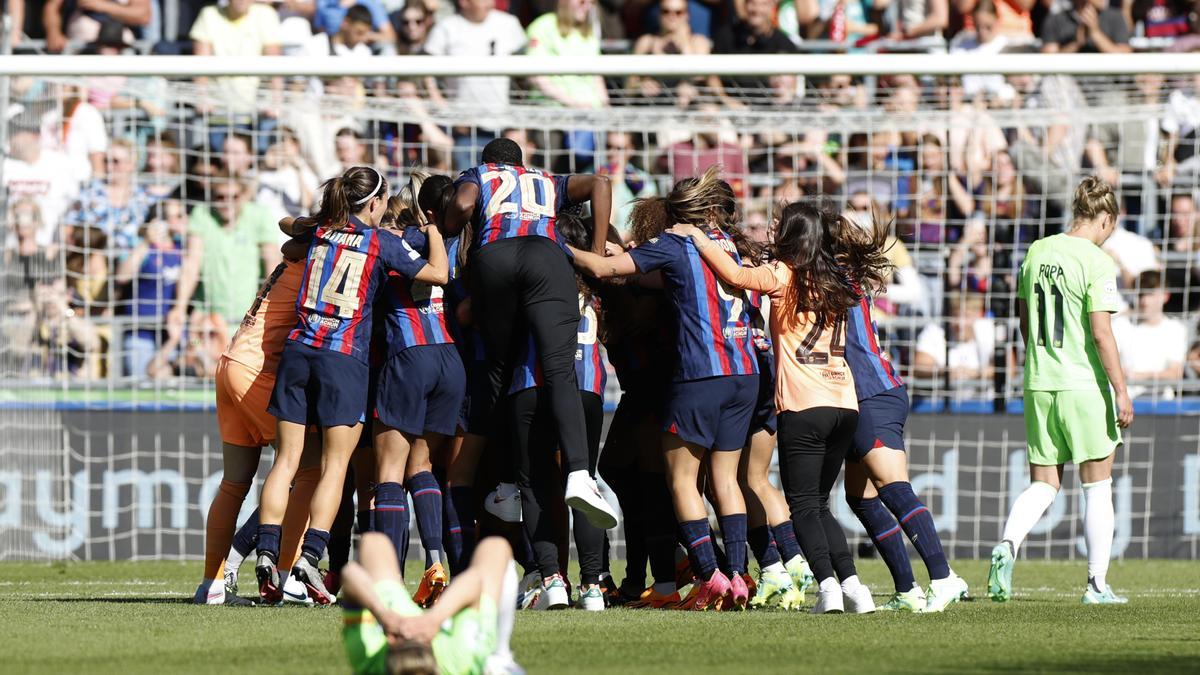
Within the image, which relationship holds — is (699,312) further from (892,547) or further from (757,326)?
(892,547)

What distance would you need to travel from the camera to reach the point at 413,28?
16266mm

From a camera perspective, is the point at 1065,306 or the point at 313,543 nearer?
the point at 313,543

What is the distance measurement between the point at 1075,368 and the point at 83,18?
11.1 metres

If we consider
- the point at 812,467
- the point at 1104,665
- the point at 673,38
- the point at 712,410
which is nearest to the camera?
the point at 1104,665

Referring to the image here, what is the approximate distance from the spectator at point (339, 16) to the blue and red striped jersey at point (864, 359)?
9.05m

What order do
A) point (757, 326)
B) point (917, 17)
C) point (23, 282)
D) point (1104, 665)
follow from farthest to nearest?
point (917, 17) → point (23, 282) → point (757, 326) → point (1104, 665)

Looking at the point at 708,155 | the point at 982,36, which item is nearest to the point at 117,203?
the point at 708,155

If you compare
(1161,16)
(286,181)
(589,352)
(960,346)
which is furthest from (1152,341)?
(286,181)

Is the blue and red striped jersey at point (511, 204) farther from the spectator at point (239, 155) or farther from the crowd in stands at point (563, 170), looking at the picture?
the spectator at point (239, 155)

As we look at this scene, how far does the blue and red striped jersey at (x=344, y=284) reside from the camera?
25.9 ft

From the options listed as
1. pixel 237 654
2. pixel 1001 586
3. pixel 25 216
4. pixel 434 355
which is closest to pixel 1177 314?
pixel 1001 586

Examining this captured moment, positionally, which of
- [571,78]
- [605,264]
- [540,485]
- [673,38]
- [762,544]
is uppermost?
[673,38]

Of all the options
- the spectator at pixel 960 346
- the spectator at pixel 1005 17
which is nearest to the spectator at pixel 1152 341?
the spectator at pixel 960 346

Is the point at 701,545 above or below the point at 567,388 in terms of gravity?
below
